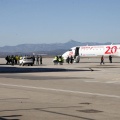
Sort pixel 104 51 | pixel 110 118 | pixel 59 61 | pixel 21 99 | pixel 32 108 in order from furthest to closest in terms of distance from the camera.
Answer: pixel 104 51 < pixel 59 61 < pixel 21 99 < pixel 32 108 < pixel 110 118

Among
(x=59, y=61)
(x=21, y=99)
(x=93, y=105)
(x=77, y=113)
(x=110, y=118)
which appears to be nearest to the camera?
(x=110, y=118)

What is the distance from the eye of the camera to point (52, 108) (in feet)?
44.5

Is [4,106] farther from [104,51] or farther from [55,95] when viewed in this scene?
[104,51]

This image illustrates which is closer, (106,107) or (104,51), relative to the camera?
(106,107)

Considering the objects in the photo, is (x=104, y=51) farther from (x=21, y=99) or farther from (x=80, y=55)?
(x=21, y=99)

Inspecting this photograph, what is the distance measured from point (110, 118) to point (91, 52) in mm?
77137

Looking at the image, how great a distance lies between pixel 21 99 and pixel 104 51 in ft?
236

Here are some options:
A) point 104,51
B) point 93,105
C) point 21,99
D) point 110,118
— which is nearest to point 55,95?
point 21,99

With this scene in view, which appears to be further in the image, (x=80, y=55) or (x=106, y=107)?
(x=80, y=55)

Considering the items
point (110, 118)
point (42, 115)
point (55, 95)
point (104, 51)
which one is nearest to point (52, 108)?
point (42, 115)

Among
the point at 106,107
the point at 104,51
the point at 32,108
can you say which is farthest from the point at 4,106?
the point at 104,51

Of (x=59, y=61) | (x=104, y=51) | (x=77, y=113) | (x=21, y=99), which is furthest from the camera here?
(x=104, y=51)

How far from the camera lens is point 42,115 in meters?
12.0

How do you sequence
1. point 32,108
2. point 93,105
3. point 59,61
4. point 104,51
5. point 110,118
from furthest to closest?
1. point 104,51
2. point 59,61
3. point 93,105
4. point 32,108
5. point 110,118
